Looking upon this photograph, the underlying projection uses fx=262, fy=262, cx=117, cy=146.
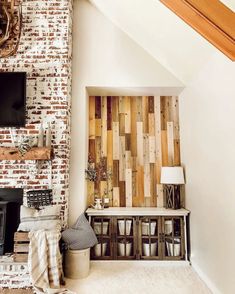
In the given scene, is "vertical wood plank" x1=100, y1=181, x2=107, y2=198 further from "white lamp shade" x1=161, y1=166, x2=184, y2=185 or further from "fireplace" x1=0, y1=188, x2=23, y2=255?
"fireplace" x1=0, y1=188, x2=23, y2=255

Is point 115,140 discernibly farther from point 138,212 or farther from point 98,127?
point 138,212

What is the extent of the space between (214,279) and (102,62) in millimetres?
3147

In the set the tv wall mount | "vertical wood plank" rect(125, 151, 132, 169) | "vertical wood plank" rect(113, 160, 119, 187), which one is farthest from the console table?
the tv wall mount

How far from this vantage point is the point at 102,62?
391 centimetres

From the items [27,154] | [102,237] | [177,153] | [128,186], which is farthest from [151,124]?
[27,154]

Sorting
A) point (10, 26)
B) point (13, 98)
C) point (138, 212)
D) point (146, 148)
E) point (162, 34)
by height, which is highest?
point (10, 26)

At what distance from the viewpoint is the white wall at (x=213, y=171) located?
93.0 inches

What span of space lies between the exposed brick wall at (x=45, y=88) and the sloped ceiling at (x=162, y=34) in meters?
0.79

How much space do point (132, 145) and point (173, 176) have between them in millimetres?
880

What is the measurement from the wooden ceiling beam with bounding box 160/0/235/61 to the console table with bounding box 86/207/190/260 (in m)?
2.53

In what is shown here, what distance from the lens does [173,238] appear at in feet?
12.2

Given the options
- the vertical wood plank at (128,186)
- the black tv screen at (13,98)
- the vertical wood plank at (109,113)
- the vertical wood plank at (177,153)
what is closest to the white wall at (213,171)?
the vertical wood plank at (177,153)

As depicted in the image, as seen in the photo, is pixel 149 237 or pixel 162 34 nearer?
pixel 162 34

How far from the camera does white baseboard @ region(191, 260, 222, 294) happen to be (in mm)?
2698
